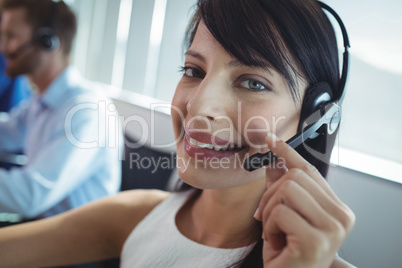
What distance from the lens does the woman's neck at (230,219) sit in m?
0.75

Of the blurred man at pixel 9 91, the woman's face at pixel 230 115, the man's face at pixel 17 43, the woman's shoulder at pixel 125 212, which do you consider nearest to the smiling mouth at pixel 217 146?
the woman's face at pixel 230 115

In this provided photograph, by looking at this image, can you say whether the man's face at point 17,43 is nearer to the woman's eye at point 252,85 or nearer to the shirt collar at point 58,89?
the shirt collar at point 58,89

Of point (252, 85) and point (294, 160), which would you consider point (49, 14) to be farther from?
point (294, 160)

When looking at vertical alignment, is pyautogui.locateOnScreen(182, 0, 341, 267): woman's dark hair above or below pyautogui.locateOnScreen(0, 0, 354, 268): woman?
above

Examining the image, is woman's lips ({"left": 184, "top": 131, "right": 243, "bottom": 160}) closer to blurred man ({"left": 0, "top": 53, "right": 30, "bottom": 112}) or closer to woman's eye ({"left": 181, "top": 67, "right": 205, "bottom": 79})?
woman's eye ({"left": 181, "top": 67, "right": 205, "bottom": 79})

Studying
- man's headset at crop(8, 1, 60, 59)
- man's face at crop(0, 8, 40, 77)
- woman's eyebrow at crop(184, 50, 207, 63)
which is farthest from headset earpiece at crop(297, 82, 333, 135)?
man's face at crop(0, 8, 40, 77)

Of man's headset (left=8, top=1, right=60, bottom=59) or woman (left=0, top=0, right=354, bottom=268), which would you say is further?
man's headset (left=8, top=1, right=60, bottom=59)

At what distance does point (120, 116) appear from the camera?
5.76 ft

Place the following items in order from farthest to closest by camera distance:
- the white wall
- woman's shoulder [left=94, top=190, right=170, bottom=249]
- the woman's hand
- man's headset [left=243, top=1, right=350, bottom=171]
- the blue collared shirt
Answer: the blue collared shirt
woman's shoulder [left=94, top=190, right=170, bottom=249]
the white wall
man's headset [left=243, top=1, right=350, bottom=171]
the woman's hand

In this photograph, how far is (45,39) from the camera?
1.61m

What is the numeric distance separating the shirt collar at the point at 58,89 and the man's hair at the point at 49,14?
21cm

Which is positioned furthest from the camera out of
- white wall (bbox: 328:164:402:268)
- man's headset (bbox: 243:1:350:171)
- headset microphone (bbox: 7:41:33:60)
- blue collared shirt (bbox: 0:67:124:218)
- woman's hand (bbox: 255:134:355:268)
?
headset microphone (bbox: 7:41:33:60)

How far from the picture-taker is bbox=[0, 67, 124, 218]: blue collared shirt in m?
1.20

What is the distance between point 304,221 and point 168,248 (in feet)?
1.43
